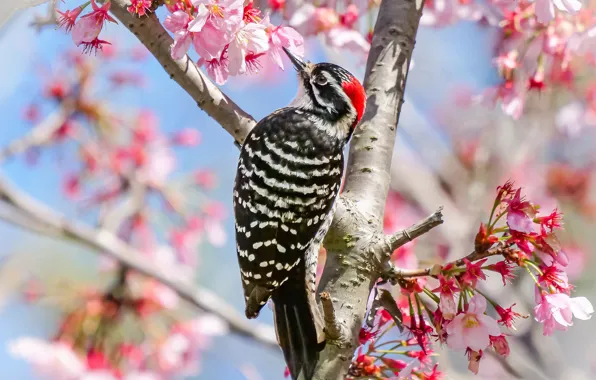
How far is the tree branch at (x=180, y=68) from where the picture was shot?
191 centimetres

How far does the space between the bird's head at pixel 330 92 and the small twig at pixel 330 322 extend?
1027mm

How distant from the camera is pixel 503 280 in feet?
5.74

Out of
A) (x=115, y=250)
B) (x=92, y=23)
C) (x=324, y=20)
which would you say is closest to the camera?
(x=92, y=23)

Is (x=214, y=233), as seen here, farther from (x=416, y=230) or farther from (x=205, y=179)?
(x=416, y=230)

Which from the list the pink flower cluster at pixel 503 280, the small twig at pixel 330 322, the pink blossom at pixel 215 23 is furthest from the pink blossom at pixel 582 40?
the small twig at pixel 330 322

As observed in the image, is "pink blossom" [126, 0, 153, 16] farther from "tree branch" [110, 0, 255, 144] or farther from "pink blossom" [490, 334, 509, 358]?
"pink blossom" [490, 334, 509, 358]

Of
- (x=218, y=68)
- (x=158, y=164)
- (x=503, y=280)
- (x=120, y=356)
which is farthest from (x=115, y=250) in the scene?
(x=503, y=280)

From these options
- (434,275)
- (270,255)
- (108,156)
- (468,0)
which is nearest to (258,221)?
(270,255)

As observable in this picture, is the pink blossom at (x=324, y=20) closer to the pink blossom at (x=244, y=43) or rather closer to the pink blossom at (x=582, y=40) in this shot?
the pink blossom at (x=582, y=40)

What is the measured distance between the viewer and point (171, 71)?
1.96 m

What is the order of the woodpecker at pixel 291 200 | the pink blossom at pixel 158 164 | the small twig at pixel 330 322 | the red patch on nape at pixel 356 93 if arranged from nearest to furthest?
the small twig at pixel 330 322
the woodpecker at pixel 291 200
the red patch on nape at pixel 356 93
the pink blossom at pixel 158 164

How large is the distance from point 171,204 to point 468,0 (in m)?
2.14

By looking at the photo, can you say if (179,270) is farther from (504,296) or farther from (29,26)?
(29,26)

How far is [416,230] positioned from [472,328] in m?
0.29
